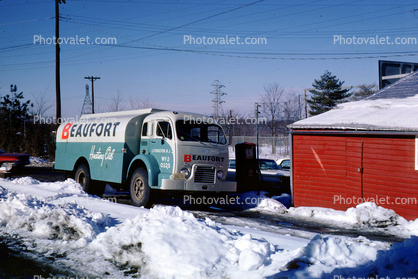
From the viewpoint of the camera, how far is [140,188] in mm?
10805

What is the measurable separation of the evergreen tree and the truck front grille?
44.1 metres

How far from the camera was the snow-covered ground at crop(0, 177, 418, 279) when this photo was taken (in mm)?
4551

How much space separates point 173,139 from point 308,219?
4.33 metres

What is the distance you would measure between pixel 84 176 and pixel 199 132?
502 centimetres

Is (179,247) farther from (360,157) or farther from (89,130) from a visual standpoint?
(89,130)

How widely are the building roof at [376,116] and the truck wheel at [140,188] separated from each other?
499 centimetres

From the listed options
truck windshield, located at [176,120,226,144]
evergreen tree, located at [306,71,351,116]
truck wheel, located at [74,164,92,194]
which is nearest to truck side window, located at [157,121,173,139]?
truck windshield, located at [176,120,226,144]

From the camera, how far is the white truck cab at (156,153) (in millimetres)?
10258

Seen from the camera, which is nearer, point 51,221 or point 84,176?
point 51,221

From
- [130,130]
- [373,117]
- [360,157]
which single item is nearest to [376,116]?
[373,117]

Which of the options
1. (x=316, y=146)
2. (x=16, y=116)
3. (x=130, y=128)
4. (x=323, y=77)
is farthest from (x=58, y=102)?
(x=323, y=77)

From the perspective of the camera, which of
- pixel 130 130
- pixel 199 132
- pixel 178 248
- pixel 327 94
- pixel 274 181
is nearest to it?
pixel 178 248

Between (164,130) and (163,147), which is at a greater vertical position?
(164,130)

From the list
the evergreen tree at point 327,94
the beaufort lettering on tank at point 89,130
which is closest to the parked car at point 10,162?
the beaufort lettering on tank at point 89,130
